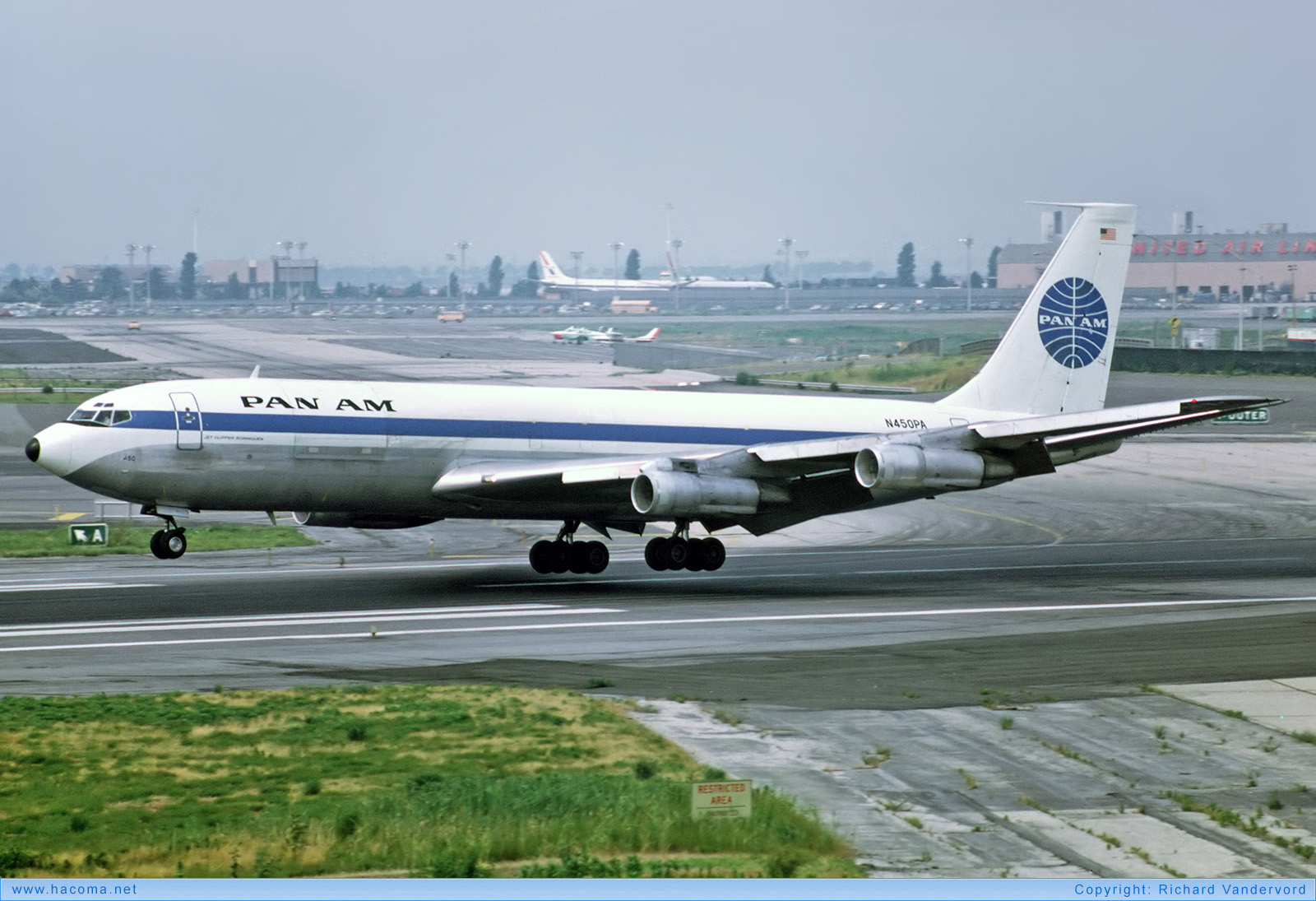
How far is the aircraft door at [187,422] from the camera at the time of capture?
38469 mm

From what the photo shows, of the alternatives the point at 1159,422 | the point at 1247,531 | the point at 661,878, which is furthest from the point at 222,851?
the point at 1247,531

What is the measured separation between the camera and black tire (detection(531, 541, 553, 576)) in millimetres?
44969

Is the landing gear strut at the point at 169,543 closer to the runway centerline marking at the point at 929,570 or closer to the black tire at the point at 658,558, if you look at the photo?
the runway centerline marking at the point at 929,570

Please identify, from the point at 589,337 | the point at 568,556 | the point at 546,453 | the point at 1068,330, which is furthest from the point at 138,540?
the point at 589,337

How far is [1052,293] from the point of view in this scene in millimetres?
48656

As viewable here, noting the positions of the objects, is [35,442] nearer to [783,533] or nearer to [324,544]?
[324,544]

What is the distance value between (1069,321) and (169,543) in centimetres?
2772

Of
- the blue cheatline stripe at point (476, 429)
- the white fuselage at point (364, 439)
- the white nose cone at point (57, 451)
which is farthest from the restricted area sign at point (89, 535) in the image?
the blue cheatline stripe at point (476, 429)

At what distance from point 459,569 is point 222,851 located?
1185 inches

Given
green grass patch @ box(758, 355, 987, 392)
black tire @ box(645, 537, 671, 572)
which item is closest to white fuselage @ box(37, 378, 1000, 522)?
black tire @ box(645, 537, 671, 572)

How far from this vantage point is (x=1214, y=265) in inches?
6614

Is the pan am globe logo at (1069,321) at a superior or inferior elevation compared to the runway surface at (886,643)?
superior

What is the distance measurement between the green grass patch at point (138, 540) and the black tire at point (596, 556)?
1316 cm

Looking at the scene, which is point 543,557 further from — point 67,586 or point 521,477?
point 67,586
